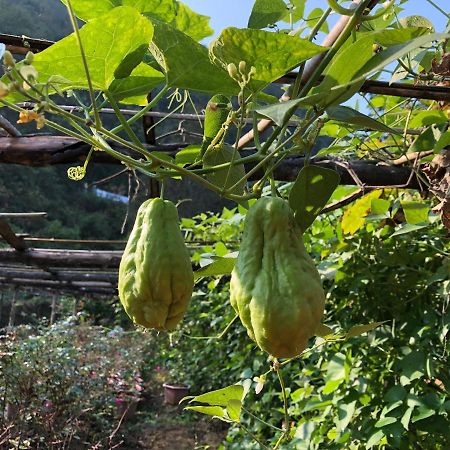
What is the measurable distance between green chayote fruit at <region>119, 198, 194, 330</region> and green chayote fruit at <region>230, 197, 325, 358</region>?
0.03m

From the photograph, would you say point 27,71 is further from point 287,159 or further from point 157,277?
point 287,159

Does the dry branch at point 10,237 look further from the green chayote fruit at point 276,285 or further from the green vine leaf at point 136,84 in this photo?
the green chayote fruit at point 276,285

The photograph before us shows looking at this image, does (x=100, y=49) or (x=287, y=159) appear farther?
(x=287, y=159)

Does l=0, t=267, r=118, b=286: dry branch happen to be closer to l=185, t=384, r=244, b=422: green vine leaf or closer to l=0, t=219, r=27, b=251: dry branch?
l=0, t=219, r=27, b=251: dry branch

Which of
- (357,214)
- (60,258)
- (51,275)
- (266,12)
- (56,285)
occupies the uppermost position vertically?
(266,12)

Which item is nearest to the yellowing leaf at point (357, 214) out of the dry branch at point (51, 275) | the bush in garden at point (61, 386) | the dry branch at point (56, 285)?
the bush in garden at point (61, 386)

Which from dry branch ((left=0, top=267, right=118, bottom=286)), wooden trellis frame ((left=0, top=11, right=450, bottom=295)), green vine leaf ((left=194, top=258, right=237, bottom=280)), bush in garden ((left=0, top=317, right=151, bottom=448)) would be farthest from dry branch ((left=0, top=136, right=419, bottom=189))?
dry branch ((left=0, top=267, right=118, bottom=286))

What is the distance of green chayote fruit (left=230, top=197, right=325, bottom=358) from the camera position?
0.29 m

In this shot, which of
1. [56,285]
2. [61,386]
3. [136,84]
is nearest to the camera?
[136,84]

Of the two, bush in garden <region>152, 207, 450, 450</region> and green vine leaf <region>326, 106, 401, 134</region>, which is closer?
green vine leaf <region>326, 106, 401, 134</region>

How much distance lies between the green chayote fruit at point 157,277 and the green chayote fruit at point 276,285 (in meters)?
0.03

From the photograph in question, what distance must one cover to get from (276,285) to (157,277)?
0.24 feet

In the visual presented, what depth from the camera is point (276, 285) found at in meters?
0.30

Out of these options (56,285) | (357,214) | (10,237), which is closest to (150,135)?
(357,214)
